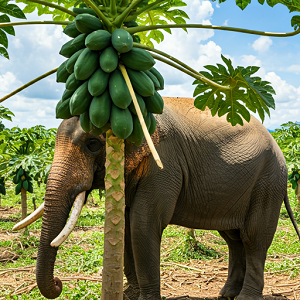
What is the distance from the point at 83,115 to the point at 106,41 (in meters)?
0.49

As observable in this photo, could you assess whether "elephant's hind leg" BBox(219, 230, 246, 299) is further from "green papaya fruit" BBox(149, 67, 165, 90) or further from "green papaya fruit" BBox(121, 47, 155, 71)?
"green papaya fruit" BBox(121, 47, 155, 71)

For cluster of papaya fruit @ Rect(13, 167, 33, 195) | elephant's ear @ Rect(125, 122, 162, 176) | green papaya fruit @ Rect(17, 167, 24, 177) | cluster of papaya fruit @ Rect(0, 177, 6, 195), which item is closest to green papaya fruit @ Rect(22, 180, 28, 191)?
cluster of papaya fruit @ Rect(13, 167, 33, 195)

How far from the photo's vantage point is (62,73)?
2564 mm

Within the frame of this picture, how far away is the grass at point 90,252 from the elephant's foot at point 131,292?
323 mm

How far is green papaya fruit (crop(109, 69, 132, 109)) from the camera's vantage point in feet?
7.30

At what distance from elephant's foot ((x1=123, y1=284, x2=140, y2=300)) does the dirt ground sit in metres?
0.44

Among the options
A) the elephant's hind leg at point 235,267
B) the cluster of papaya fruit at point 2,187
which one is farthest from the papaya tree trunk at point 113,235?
the cluster of papaya fruit at point 2,187

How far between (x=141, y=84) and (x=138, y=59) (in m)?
0.15

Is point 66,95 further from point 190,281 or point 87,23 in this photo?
point 190,281

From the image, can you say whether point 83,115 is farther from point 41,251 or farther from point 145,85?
point 41,251

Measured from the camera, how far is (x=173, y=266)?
615cm

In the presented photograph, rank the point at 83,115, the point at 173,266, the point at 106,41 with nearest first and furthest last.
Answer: the point at 106,41 < the point at 83,115 < the point at 173,266

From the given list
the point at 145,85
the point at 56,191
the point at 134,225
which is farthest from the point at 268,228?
the point at 145,85

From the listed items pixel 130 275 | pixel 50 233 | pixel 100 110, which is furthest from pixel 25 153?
pixel 100 110
